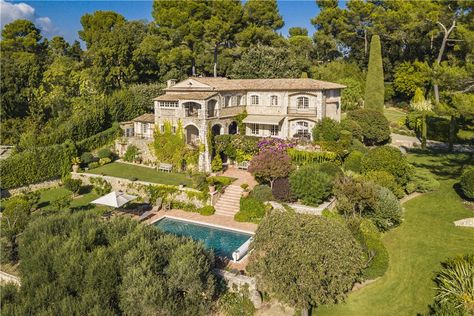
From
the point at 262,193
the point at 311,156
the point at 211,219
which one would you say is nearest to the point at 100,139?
the point at 211,219

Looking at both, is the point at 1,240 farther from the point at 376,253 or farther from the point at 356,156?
the point at 356,156

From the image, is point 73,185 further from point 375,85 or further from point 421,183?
point 375,85

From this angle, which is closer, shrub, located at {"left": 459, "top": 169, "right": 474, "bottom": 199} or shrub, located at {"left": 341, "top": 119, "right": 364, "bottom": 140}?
shrub, located at {"left": 459, "top": 169, "right": 474, "bottom": 199}

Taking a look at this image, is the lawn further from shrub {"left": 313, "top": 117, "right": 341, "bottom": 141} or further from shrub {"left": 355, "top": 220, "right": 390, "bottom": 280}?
shrub {"left": 313, "top": 117, "right": 341, "bottom": 141}

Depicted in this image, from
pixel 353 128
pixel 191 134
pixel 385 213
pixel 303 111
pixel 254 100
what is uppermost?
pixel 254 100

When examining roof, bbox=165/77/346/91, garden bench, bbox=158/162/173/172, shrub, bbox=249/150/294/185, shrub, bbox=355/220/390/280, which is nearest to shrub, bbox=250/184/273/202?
shrub, bbox=249/150/294/185

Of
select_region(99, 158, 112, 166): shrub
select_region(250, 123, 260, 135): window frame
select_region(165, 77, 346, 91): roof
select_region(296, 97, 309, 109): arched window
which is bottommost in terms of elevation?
select_region(99, 158, 112, 166): shrub

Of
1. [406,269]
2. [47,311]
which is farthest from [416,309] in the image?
[47,311]
